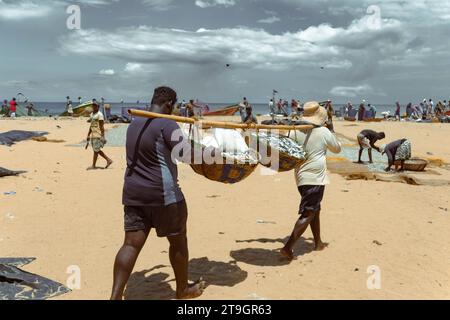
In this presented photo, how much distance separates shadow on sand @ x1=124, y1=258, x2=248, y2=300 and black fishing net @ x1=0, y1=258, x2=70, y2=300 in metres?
0.72

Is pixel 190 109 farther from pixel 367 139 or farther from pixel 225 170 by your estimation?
pixel 225 170

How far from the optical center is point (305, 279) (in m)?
4.86

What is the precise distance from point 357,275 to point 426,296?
0.75 m

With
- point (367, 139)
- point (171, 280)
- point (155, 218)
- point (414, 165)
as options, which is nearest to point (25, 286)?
point (171, 280)

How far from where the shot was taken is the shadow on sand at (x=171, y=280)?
4469 mm

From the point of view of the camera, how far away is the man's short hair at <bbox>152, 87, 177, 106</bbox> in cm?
392

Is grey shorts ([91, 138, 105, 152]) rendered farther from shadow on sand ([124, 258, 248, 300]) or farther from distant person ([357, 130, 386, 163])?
distant person ([357, 130, 386, 163])

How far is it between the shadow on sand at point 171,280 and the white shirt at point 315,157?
1.32 metres

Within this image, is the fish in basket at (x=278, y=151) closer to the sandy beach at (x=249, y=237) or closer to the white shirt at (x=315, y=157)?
the white shirt at (x=315, y=157)

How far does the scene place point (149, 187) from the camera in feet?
12.4

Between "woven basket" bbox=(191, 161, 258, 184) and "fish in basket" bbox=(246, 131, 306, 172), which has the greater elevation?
"fish in basket" bbox=(246, 131, 306, 172)

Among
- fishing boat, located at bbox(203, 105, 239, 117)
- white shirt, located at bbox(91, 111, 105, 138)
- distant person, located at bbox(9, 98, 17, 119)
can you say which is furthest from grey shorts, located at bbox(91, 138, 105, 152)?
distant person, located at bbox(9, 98, 17, 119)
